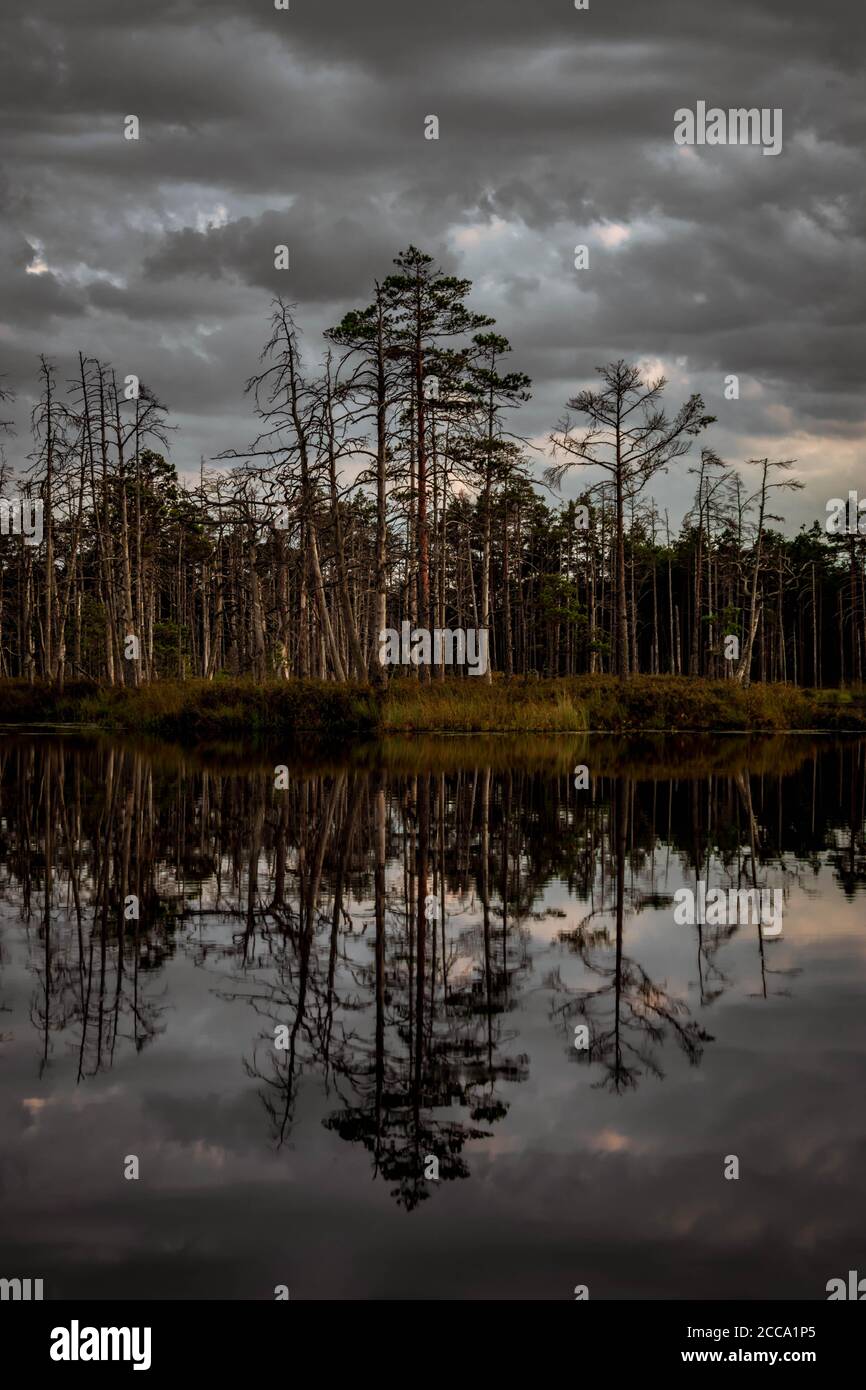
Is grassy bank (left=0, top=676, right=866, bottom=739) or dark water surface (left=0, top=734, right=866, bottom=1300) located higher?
grassy bank (left=0, top=676, right=866, bottom=739)

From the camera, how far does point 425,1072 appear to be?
5.75m

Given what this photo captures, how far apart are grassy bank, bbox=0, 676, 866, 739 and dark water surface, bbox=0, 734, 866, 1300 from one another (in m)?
23.6

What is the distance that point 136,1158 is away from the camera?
15.9 feet

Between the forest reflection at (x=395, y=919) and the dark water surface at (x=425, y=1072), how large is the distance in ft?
0.11

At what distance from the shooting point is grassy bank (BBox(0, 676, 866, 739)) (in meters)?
36.9

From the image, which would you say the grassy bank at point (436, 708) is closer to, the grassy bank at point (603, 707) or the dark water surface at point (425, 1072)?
the grassy bank at point (603, 707)

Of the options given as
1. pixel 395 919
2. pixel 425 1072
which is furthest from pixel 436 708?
pixel 425 1072

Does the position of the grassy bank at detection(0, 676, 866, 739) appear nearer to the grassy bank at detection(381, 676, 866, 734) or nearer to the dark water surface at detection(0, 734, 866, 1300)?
the grassy bank at detection(381, 676, 866, 734)

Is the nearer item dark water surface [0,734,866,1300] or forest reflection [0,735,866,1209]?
dark water surface [0,734,866,1300]

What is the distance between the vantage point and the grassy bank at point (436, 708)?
36.9 m

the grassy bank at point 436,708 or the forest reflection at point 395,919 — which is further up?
the grassy bank at point 436,708

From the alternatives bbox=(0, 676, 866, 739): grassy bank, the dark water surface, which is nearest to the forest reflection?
the dark water surface

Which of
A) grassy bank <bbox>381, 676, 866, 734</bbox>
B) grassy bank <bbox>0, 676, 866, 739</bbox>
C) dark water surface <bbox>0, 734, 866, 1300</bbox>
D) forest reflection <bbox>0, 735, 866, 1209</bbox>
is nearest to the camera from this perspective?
dark water surface <bbox>0, 734, 866, 1300</bbox>

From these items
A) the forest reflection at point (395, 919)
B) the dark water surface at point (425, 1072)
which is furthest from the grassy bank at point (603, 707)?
the dark water surface at point (425, 1072)
